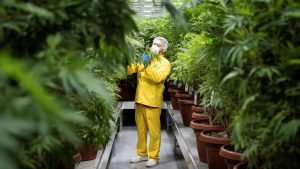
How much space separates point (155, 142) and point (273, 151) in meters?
2.68

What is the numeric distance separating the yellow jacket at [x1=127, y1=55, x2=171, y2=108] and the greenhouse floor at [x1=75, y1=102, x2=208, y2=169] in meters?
0.46

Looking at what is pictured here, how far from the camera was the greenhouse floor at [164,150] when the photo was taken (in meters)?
3.17

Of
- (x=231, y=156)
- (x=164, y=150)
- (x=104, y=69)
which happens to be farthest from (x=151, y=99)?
(x=104, y=69)

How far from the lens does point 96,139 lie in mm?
1818

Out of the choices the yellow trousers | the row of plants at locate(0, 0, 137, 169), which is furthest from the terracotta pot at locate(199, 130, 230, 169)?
the yellow trousers

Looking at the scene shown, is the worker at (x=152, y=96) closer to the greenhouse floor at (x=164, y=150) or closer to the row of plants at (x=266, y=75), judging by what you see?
the greenhouse floor at (x=164, y=150)

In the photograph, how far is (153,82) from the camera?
395 cm

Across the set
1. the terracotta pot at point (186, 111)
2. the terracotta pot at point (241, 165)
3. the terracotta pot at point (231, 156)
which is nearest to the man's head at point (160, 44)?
the terracotta pot at point (186, 111)

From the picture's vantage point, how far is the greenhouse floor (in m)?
3.17

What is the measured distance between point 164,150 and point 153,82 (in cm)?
124

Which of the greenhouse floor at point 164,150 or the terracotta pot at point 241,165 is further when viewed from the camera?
the greenhouse floor at point 164,150

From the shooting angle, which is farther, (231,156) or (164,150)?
(164,150)

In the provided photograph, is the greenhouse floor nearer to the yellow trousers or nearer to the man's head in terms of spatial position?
the yellow trousers

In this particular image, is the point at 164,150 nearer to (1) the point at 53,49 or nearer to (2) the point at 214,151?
(2) the point at 214,151
